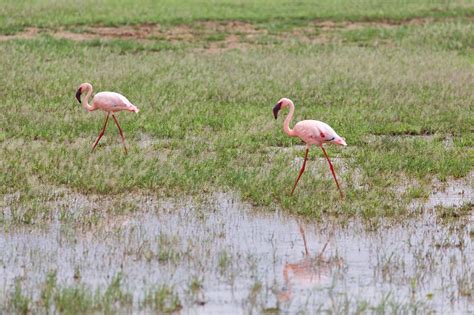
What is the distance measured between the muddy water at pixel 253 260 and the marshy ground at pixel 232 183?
0.09ft

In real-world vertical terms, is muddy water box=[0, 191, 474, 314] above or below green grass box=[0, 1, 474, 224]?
below

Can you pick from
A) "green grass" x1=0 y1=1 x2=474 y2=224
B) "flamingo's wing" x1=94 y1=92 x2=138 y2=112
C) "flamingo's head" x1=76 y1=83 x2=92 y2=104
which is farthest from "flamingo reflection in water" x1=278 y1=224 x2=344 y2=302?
"flamingo's head" x1=76 y1=83 x2=92 y2=104

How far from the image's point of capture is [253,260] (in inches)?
386

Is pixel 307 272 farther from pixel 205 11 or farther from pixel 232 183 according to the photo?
pixel 205 11

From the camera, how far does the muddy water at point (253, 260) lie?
8.85m

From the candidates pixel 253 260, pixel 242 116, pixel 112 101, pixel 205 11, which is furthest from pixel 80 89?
pixel 205 11

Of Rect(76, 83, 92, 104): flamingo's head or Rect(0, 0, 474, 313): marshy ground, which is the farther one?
Rect(76, 83, 92, 104): flamingo's head

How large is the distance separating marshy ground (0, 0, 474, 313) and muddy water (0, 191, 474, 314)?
0.03 meters

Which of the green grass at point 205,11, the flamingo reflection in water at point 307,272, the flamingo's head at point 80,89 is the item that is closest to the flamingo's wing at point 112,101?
the flamingo's head at point 80,89

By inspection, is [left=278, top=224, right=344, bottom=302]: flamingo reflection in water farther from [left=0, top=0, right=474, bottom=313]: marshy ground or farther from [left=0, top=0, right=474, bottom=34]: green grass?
[left=0, top=0, right=474, bottom=34]: green grass

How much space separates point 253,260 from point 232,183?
10.6 ft

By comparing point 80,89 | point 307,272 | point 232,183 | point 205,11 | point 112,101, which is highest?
point 205,11

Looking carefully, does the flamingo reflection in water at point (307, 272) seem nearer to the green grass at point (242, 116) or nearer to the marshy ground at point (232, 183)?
the marshy ground at point (232, 183)

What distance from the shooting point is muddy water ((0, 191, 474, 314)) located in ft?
29.0
